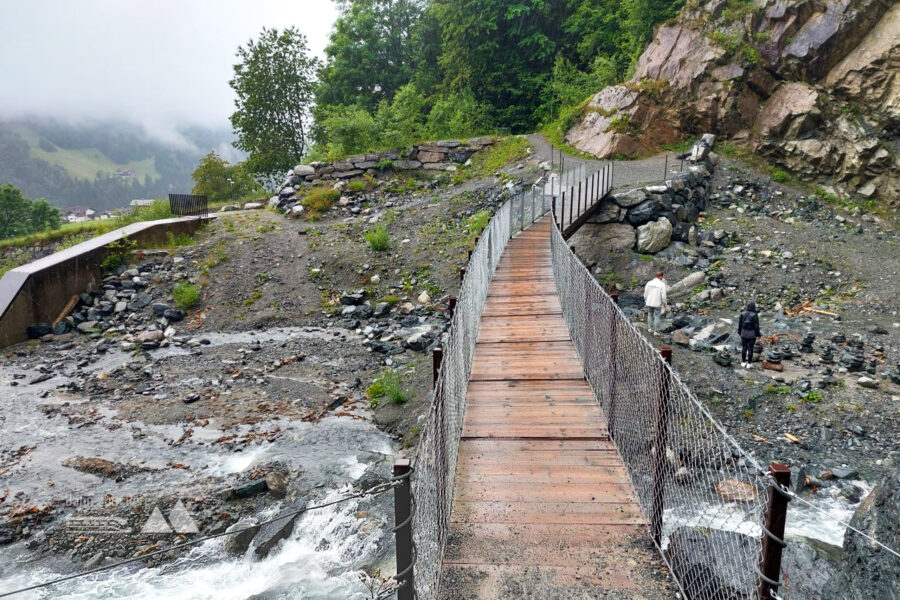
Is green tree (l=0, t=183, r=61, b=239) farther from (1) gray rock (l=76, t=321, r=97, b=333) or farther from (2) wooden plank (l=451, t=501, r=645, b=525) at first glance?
(2) wooden plank (l=451, t=501, r=645, b=525)

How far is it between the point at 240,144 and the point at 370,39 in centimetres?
1080

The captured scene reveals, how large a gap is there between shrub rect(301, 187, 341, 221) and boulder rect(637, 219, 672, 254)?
479 inches

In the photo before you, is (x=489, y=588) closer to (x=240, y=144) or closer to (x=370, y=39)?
(x=240, y=144)

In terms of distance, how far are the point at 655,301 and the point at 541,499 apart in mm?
8750

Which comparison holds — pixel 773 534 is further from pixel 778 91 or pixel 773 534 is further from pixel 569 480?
pixel 778 91

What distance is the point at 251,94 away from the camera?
31.5 metres

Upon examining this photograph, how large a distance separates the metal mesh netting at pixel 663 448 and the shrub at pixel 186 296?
1159cm

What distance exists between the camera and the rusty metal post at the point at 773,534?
2.63m

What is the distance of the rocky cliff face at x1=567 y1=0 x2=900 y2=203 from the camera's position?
1861cm

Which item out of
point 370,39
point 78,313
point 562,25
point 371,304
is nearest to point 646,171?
point 371,304

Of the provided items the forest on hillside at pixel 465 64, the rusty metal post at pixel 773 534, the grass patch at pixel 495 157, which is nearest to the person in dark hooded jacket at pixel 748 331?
the rusty metal post at pixel 773 534

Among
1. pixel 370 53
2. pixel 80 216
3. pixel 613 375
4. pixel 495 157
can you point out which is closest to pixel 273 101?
pixel 370 53

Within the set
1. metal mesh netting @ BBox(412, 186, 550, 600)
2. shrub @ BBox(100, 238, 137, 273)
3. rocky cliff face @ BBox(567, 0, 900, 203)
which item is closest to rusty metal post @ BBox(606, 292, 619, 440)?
metal mesh netting @ BBox(412, 186, 550, 600)

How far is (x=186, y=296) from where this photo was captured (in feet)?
51.0
